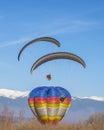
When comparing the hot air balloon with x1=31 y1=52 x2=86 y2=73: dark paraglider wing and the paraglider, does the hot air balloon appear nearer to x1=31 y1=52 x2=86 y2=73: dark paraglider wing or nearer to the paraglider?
the paraglider

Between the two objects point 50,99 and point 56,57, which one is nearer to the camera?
point 56,57

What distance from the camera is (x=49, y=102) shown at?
46.2m

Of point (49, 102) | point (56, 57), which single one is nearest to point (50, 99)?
point (49, 102)

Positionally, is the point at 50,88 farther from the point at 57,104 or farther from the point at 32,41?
the point at 32,41

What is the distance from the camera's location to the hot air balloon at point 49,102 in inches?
1818

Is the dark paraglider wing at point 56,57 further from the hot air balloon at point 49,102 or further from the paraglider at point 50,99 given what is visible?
the hot air balloon at point 49,102

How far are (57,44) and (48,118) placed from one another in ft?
25.9

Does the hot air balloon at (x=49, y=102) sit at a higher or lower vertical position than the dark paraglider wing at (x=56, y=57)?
lower

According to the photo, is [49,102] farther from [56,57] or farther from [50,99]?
[56,57]

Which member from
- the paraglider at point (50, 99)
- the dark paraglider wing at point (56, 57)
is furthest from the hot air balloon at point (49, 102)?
the dark paraglider wing at point (56, 57)

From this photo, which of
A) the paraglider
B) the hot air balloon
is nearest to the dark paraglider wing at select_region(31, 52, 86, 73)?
the paraglider

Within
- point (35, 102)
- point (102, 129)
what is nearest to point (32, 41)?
point (35, 102)

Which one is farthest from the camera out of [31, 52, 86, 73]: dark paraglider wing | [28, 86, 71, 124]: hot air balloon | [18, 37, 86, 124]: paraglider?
[28, 86, 71, 124]: hot air balloon

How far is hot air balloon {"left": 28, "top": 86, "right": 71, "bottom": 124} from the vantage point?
4619 cm
